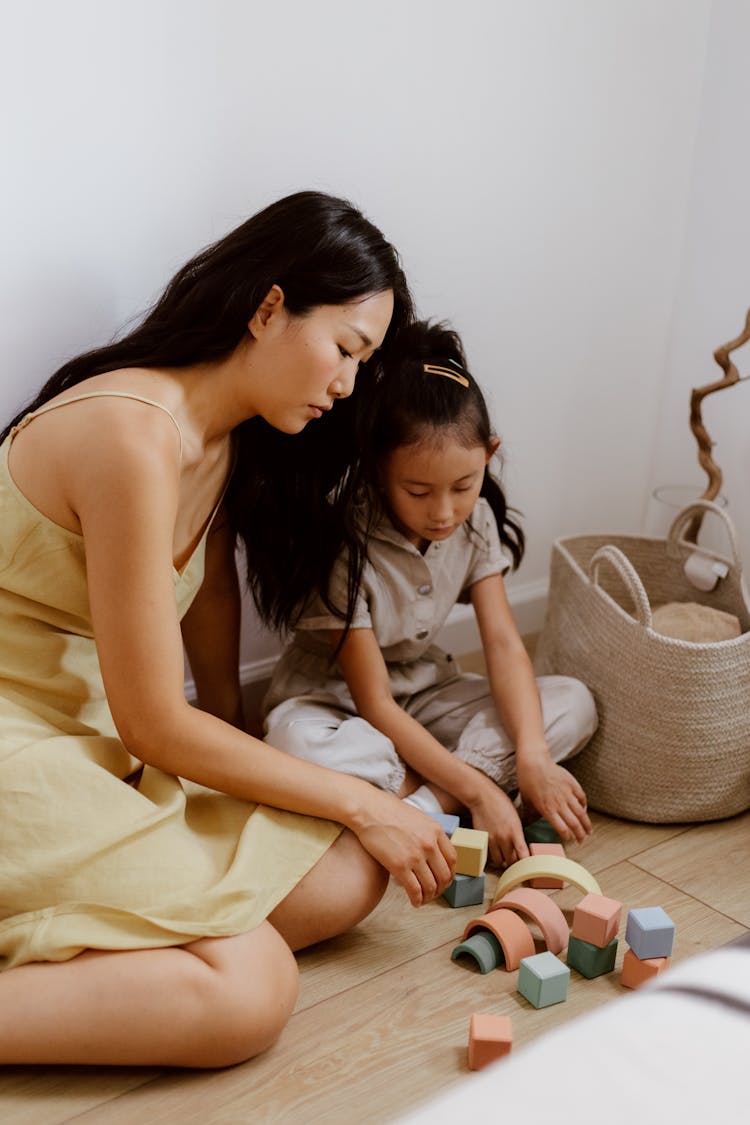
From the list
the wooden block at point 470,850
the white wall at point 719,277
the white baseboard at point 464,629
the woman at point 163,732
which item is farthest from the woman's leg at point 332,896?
the white wall at point 719,277

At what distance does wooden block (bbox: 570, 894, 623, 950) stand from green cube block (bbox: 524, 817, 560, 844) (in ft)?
0.77

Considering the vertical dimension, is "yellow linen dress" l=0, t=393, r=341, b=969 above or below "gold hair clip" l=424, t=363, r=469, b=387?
below

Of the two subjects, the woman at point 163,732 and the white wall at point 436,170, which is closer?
the woman at point 163,732

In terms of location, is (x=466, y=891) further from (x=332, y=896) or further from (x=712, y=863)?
(x=712, y=863)

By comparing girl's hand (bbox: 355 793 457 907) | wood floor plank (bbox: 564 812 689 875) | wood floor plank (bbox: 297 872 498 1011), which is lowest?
wood floor plank (bbox: 564 812 689 875)

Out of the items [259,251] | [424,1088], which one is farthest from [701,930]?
[259,251]

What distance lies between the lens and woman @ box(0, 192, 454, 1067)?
1.06 metres

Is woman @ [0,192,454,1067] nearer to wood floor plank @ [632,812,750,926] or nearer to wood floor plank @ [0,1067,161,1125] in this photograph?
wood floor plank @ [0,1067,161,1125]

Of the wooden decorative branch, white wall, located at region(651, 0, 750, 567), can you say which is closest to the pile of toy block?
the wooden decorative branch

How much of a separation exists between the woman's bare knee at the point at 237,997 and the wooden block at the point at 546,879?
1.30ft

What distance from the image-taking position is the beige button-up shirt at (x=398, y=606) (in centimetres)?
148

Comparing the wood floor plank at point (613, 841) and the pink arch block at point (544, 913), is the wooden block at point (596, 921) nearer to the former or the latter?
the pink arch block at point (544, 913)

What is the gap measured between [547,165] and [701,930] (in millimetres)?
1194

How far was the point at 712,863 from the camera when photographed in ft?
4.85
